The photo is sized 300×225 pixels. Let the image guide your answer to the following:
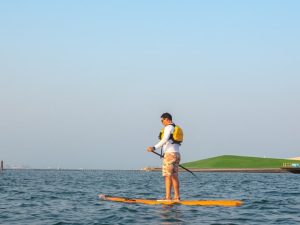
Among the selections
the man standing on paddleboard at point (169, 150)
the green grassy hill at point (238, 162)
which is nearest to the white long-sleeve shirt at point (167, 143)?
the man standing on paddleboard at point (169, 150)

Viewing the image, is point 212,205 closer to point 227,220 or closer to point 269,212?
point 269,212

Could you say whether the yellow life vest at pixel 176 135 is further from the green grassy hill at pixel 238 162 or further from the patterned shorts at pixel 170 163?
the green grassy hill at pixel 238 162

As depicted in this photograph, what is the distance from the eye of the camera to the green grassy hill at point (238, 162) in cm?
14388

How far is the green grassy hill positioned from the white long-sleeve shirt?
127 m

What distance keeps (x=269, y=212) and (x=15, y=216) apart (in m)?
8.11

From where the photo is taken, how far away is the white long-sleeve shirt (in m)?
17.7

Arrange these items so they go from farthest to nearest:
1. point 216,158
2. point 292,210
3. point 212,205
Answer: point 216,158, point 212,205, point 292,210

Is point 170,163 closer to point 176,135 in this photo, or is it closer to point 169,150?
point 169,150

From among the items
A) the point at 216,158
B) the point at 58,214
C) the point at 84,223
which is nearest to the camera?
the point at 84,223

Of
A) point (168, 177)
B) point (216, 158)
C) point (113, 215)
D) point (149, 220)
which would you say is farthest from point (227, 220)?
point (216, 158)

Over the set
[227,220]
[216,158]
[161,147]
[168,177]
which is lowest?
[227,220]

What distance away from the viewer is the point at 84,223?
510 inches

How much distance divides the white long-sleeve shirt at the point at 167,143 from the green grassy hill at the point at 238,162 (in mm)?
127199

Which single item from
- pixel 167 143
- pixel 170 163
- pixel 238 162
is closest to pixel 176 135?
pixel 167 143
